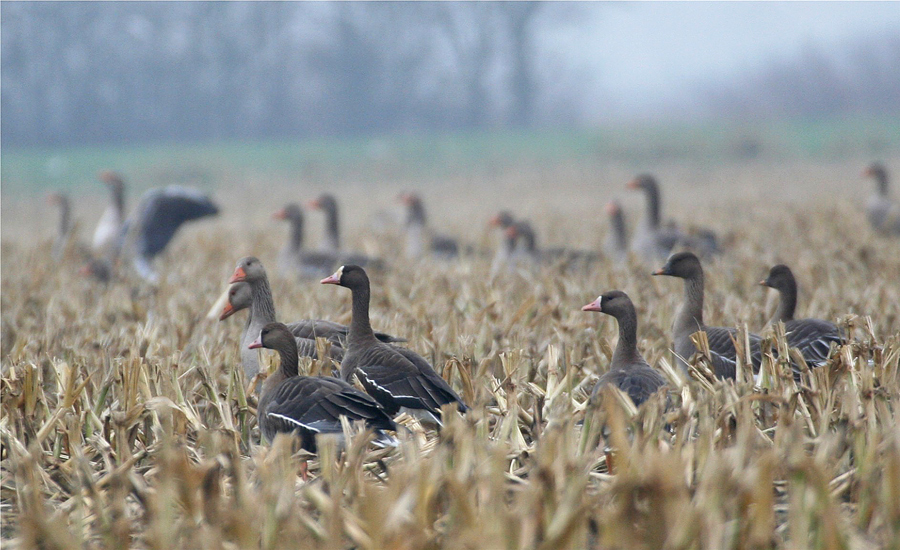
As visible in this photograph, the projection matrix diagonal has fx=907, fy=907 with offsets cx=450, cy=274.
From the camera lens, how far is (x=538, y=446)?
3443 mm

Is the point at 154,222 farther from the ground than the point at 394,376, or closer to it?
farther from the ground

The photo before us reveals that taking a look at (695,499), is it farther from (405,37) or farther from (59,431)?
(405,37)

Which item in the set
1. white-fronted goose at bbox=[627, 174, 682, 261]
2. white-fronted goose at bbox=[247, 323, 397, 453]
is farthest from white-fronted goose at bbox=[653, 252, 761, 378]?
white-fronted goose at bbox=[627, 174, 682, 261]

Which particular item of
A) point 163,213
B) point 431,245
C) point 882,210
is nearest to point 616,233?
point 431,245

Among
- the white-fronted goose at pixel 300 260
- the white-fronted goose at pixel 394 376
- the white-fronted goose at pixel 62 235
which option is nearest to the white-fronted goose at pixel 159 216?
the white-fronted goose at pixel 62 235

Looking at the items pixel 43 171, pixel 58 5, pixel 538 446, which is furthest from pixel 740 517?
pixel 58 5

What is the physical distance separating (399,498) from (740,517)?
3.41ft

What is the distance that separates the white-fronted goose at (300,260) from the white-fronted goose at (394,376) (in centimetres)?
453

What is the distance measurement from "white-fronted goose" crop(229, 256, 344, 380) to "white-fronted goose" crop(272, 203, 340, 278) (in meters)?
3.35

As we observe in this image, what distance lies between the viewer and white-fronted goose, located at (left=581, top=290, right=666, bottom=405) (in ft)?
13.3

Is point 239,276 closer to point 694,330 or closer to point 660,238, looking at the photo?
point 694,330

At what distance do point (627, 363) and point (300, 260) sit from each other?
20.0 ft

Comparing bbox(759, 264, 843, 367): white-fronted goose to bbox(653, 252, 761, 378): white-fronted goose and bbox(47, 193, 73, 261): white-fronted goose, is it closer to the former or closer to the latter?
bbox(653, 252, 761, 378): white-fronted goose

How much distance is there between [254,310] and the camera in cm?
566
